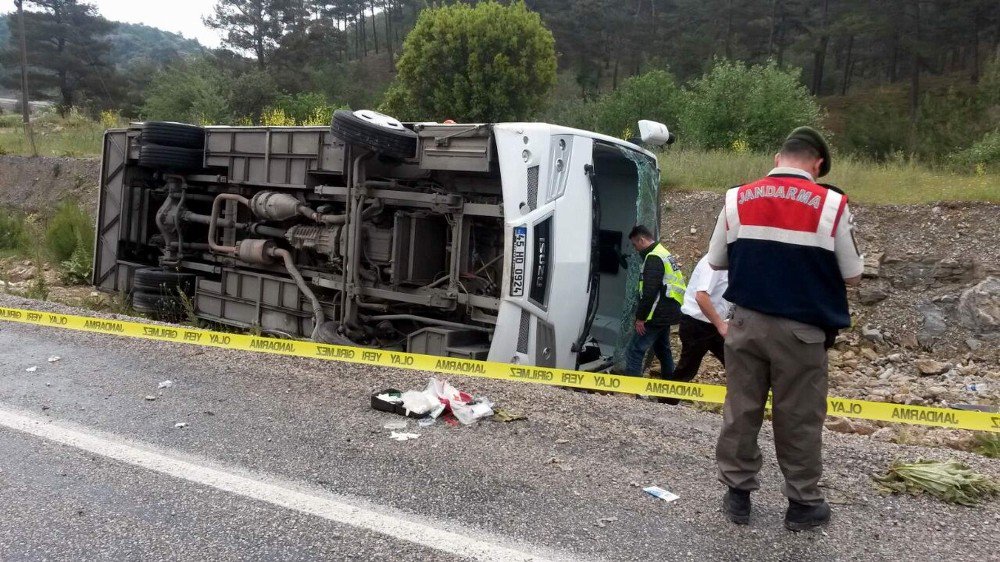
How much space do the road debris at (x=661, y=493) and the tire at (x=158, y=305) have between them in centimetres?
630

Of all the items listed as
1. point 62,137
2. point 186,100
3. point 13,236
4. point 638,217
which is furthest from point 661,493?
point 186,100

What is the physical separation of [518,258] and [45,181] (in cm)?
1725

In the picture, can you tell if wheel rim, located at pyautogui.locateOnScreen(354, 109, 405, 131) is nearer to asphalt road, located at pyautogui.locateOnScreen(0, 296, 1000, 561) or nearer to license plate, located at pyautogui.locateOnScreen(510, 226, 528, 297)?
license plate, located at pyautogui.locateOnScreen(510, 226, 528, 297)

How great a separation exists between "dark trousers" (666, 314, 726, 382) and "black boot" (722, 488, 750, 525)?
2.90 meters

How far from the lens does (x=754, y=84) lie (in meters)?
17.7

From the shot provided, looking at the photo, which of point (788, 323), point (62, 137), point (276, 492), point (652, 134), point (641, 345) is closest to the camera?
point (788, 323)

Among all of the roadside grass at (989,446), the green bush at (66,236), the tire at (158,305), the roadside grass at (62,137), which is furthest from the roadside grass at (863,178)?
the roadside grass at (62,137)

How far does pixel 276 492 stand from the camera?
3.38 metres

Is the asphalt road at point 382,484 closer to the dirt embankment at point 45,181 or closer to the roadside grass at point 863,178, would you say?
the roadside grass at point 863,178

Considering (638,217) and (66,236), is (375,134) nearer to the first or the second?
(638,217)

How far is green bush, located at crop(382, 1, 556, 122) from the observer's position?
1071 inches

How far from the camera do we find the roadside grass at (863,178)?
10641 mm

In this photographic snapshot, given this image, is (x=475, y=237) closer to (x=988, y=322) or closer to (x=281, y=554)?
(x=281, y=554)

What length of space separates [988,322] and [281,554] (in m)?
8.66
